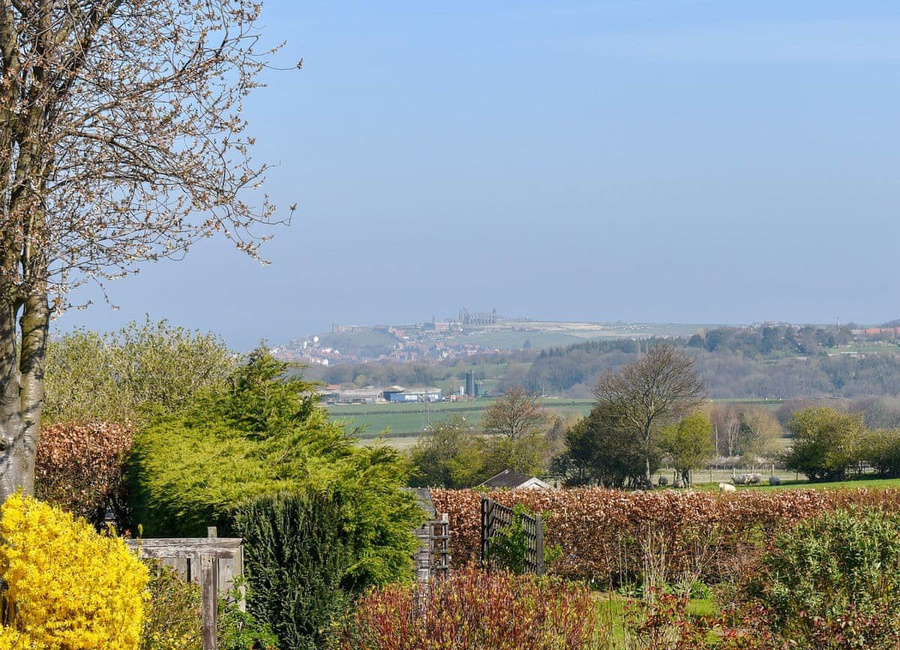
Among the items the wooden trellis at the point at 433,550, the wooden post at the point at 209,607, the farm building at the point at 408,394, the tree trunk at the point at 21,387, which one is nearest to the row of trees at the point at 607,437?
the wooden trellis at the point at 433,550

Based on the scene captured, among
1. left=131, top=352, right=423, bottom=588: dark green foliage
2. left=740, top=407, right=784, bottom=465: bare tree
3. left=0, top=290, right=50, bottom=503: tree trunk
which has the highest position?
left=0, top=290, right=50, bottom=503: tree trunk

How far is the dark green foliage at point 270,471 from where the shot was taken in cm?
859

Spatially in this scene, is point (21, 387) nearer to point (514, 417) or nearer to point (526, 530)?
point (526, 530)

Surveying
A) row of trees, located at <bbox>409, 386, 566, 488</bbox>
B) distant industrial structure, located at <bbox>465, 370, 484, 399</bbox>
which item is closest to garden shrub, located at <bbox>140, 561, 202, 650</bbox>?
row of trees, located at <bbox>409, 386, 566, 488</bbox>

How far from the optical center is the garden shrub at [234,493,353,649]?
845 cm

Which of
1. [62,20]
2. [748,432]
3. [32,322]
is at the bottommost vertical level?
[748,432]

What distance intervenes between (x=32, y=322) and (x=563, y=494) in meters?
11.7

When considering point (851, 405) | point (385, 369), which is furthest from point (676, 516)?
point (385, 369)

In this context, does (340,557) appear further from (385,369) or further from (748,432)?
(385,369)

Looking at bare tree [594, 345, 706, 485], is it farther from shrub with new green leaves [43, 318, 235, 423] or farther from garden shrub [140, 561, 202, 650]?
garden shrub [140, 561, 202, 650]

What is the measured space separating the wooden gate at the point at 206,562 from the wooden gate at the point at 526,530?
4.81 metres

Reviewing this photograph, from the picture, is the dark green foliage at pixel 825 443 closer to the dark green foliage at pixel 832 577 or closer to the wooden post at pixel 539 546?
the wooden post at pixel 539 546

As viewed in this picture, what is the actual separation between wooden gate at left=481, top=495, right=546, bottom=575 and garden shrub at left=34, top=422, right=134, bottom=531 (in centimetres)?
509

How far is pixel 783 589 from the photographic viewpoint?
20.8ft
